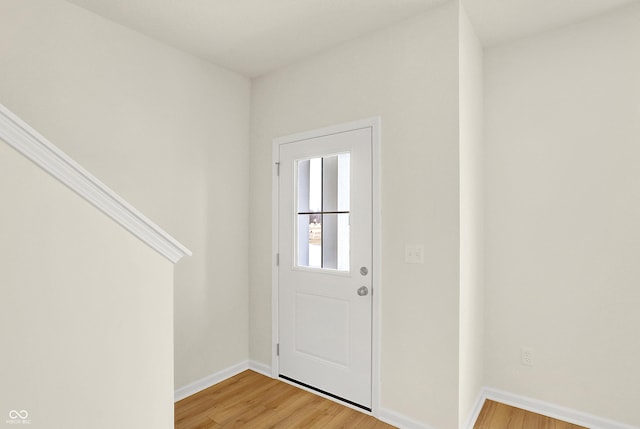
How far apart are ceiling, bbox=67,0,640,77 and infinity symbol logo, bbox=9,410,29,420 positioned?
2.18 metres

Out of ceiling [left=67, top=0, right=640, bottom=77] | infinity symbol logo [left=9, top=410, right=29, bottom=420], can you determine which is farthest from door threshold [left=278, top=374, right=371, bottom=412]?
ceiling [left=67, top=0, right=640, bottom=77]

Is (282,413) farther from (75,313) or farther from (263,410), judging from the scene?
(75,313)

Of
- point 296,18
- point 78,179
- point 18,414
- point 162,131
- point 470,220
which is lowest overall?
point 18,414

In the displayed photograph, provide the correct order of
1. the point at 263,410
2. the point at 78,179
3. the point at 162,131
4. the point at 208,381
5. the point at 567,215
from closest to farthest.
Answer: the point at 78,179
the point at 567,215
the point at 263,410
the point at 162,131
the point at 208,381

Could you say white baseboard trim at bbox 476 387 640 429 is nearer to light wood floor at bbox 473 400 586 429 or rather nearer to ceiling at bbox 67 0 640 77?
light wood floor at bbox 473 400 586 429

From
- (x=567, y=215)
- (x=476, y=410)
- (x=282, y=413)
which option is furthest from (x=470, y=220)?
(x=282, y=413)

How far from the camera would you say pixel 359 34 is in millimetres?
2473

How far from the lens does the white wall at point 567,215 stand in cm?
218

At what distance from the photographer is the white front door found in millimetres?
2457

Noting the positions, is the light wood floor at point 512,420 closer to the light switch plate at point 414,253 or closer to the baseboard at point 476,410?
the baseboard at point 476,410

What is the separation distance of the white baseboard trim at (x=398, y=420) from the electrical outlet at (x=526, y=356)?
2.99 feet

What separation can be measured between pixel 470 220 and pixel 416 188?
44 cm

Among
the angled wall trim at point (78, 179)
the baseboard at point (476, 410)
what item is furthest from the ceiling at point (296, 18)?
the baseboard at point (476, 410)

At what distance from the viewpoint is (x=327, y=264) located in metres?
2.69
